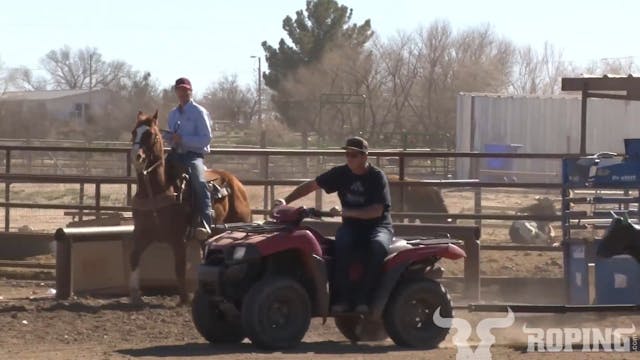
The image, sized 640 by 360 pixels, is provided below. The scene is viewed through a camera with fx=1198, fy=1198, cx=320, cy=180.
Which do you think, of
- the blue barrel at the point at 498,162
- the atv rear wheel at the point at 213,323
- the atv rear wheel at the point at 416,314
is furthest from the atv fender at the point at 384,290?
the blue barrel at the point at 498,162

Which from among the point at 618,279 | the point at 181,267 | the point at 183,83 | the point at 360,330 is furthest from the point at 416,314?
the point at 183,83

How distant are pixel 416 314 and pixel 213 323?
159 cm

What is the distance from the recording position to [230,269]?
8.96 meters

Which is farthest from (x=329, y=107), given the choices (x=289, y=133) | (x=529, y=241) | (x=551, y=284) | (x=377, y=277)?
(x=377, y=277)

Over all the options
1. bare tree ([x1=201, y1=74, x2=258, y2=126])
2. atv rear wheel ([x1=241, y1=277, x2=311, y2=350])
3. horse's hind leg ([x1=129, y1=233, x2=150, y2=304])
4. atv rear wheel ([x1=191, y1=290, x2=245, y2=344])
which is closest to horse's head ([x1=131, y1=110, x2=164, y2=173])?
horse's hind leg ([x1=129, y1=233, x2=150, y2=304])

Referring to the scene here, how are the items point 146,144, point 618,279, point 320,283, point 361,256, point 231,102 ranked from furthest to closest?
point 231,102, point 618,279, point 146,144, point 361,256, point 320,283

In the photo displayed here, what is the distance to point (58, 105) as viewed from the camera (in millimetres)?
84375

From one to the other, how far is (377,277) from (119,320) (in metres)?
2.76

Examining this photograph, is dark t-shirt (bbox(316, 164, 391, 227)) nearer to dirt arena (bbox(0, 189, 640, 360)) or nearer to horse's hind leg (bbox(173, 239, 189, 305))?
dirt arena (bbox(0, 189, 640, 360))

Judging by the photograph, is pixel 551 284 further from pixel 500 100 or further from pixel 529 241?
pixel 500 100

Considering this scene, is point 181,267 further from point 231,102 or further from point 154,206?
point 231,102

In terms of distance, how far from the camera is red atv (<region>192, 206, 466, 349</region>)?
8.88 metres

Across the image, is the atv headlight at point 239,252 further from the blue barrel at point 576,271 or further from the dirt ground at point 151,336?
the blue barrel at point 576,271

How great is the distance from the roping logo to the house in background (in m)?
55.7
